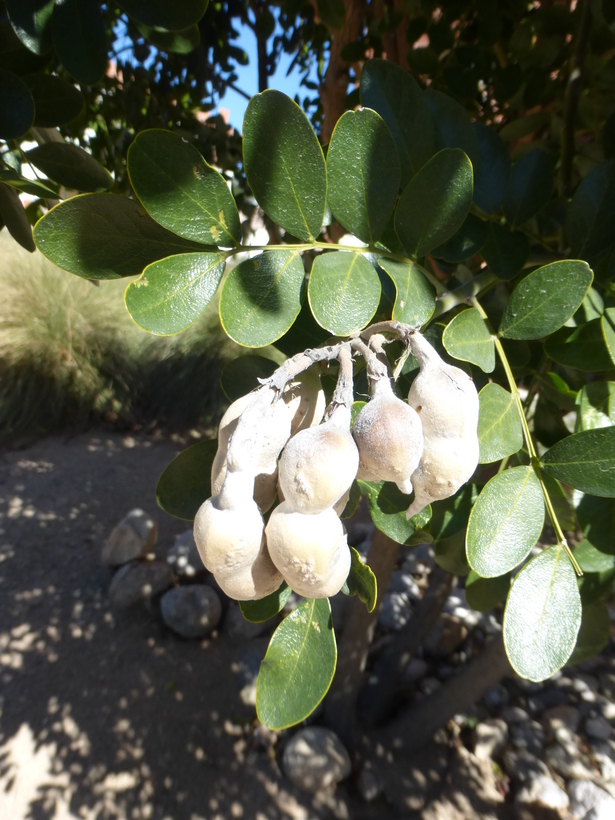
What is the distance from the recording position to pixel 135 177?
1.71ft

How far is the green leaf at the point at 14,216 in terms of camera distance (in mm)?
787

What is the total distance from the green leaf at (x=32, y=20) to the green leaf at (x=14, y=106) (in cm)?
5

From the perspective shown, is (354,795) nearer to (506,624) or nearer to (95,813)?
(95,813)

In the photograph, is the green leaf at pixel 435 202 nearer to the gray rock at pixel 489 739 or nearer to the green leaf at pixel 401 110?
the green leaf at pixel 401 110

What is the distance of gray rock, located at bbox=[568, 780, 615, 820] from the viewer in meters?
1.75

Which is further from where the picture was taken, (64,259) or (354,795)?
(354,795)

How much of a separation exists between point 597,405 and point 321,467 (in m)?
0.45

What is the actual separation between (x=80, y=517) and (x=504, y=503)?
329cm

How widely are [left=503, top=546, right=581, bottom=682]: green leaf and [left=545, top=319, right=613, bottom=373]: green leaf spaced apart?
0.24 meters

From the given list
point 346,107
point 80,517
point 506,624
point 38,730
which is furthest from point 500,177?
point 80,517

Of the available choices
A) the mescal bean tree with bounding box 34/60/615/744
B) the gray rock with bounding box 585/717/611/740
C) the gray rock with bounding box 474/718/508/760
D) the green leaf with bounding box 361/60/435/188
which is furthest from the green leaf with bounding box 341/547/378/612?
the gray rock with bounding box 585/717/611/740

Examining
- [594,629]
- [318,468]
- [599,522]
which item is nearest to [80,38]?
[318,468]

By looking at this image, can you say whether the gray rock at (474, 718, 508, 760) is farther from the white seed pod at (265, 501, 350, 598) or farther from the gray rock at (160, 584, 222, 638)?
the white seed pod at (265, 501, 350, 598)

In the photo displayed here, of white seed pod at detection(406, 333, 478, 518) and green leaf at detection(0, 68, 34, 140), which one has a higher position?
green leaf at detection(0, 68, 34, 140)
